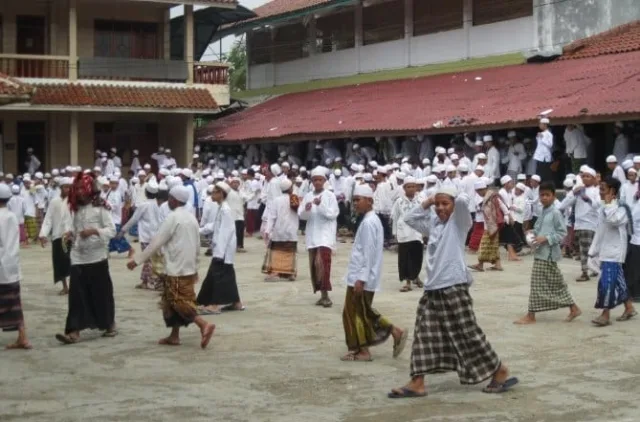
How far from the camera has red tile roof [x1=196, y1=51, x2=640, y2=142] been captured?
61.3ft

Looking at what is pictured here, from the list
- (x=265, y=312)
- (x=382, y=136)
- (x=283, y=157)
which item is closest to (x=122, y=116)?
(x=283, y=157)

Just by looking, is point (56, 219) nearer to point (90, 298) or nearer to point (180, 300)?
point (90, 298)

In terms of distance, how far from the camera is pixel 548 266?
10.5 meters

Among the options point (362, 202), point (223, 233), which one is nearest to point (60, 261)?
point (223, 233)

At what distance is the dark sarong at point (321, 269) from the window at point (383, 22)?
709 inches

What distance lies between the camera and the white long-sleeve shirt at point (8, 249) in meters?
9.16

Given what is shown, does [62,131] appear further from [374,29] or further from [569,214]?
[569,214]

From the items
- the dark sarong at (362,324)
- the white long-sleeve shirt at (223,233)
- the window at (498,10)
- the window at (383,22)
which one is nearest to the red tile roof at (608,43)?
the window at (498,10)

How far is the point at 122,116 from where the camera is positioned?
3125cm

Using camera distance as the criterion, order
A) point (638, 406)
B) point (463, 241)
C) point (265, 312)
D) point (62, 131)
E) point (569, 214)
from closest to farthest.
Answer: point (638, 406), point (463, 241), point (265, 312), point (569, 214), point (62, 131)

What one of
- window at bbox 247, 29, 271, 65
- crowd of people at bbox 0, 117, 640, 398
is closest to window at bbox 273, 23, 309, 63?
window at bbox 247, 29, 271, 65

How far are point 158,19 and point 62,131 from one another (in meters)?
4.47

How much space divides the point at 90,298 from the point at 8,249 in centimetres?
98

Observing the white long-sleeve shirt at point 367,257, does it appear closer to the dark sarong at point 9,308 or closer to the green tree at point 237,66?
the dark sarong at point 9,308
